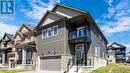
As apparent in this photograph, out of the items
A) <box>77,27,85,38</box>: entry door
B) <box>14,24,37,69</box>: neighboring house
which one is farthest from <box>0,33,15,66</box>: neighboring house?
<box>77,27,85,38</box>: entry door

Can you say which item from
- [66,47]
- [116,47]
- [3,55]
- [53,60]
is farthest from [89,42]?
[116,47]

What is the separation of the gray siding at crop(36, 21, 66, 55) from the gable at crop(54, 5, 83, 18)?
2.13 metres

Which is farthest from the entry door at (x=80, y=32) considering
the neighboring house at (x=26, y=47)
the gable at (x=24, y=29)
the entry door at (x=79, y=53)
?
the gable at (x=24, y=29)

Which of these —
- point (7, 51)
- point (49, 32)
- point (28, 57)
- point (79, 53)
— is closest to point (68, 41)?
point (79, 53)

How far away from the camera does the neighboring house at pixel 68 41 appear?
25.3m

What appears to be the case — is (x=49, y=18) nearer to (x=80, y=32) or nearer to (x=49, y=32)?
(x=49, y=32)

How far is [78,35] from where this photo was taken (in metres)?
25.9

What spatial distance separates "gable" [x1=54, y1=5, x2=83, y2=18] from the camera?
27359mm

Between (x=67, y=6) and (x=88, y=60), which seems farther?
(x=67, y=6)

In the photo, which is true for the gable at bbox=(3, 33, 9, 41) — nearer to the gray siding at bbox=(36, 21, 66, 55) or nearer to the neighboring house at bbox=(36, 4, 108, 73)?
the gray siding at bbox=(36, 21, 66, 55)

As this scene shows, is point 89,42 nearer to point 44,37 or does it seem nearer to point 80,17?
point 80,17

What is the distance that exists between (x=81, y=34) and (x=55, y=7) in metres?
7.95

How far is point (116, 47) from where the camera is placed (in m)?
72.8

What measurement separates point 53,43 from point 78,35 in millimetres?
4558
